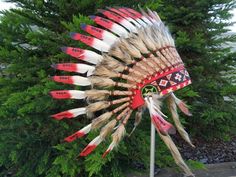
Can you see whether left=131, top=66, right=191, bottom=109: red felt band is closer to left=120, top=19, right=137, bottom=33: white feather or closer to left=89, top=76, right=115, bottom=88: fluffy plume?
left=89, top=76, right=115, bottom=88: fluffy plume

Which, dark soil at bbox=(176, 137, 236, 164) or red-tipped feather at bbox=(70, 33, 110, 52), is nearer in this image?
red-tipped feather at bbox=(70, 33, 110, 52)

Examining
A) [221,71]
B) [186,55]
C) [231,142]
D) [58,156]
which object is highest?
[186,55]

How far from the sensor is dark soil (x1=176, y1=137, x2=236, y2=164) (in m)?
3.86

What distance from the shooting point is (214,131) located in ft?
13.4

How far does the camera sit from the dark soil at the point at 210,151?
3.86 metres

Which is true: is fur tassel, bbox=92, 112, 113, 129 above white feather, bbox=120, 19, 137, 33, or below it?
below

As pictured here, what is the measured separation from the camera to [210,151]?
4.08m

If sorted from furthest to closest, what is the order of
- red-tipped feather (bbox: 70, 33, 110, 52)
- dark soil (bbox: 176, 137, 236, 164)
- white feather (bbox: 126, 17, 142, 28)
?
dark soil (bbox: 176, 137, 236, 164), white feather (bbox: 126, 17, 142, 28), red-tipped feather (bbox: 70, 33, 110, 52)

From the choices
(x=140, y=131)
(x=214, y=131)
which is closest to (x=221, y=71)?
(x=214, y=131)

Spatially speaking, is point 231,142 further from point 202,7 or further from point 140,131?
point 140,131

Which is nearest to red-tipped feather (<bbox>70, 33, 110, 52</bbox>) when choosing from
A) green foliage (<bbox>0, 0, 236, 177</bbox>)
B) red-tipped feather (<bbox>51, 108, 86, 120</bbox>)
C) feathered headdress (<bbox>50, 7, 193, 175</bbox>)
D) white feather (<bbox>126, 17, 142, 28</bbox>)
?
feathered headdress (<bbox>50, 7, 193, 175</bbox>)

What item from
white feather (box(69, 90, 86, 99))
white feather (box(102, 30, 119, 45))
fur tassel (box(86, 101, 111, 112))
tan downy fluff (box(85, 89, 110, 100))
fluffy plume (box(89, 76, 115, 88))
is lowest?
fur tassel (box(86, 101, 111, 112))

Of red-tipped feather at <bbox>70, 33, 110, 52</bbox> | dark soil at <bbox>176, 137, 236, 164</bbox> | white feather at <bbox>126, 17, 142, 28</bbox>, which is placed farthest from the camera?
dark soil at <bbox>176, 137, 236, 164</bbox>

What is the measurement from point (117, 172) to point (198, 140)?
1.98 meters
